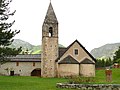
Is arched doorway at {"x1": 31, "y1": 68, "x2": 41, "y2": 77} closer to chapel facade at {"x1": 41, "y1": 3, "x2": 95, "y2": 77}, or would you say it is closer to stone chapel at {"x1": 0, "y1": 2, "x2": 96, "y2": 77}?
stone chapel at {"x1": 0, "y1": 2, "x2": 96, "y2": 77}

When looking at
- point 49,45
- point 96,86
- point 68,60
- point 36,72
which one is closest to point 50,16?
point 49,45

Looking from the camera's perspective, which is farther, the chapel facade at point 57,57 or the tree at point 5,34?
the chapel facade at point 57,57

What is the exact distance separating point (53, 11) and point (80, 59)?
10008 mm

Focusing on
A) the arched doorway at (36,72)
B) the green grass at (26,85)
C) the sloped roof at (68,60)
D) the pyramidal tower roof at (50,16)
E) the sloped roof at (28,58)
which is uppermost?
the pyramidal tower roof at (50,16)

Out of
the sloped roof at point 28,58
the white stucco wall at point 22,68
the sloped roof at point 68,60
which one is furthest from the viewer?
the sloped roof at point 28,58

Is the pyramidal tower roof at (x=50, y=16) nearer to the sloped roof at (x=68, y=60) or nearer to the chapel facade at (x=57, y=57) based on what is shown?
the chapel facade at (x=57, y=57)

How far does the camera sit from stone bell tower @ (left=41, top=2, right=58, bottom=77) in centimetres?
5828

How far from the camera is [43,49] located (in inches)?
2311

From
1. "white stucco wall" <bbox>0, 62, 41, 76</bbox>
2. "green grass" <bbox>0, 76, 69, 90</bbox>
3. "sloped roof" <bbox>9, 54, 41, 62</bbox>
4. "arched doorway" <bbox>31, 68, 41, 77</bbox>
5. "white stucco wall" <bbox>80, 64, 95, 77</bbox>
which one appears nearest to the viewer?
"green grass" <bbox>0, 76, 69, 90</bbox>

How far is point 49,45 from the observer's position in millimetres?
58906

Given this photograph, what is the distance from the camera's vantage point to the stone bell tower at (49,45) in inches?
2294

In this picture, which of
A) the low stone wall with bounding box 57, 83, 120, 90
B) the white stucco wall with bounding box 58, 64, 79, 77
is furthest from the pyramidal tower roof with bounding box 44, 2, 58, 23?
the low stone wall with bounding box 57, 83, 120, 90

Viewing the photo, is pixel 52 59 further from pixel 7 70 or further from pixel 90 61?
pixel 7 70

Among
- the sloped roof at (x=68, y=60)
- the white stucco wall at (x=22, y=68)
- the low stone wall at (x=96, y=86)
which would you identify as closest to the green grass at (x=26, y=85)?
the low stone wall at (x=96, y=86)
